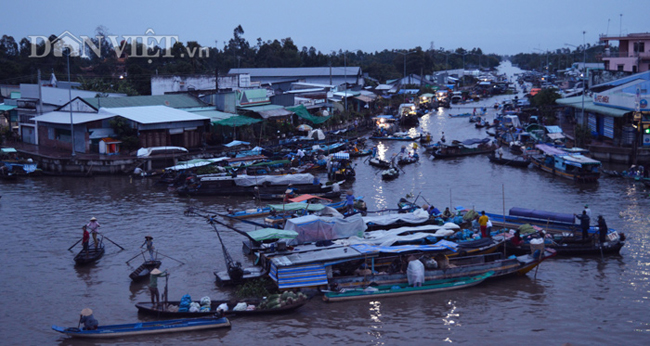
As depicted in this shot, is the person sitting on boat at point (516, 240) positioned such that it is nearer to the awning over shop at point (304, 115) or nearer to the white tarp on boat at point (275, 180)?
the white tarp on boat at point (275, 180)

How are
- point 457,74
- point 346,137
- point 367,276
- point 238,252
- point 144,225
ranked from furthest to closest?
point 457,74 < point 346,137 < point 144,225 < point 238,252 < point 367,276

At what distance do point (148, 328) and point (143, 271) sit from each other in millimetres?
3364

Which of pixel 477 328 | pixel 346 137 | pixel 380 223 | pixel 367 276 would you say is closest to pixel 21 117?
pixel 346 137

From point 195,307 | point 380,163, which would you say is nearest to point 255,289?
point 195,307

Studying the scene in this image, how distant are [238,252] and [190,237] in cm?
228

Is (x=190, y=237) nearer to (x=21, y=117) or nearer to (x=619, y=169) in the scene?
(x=619, y=169)

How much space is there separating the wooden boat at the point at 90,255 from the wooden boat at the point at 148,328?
177 inches

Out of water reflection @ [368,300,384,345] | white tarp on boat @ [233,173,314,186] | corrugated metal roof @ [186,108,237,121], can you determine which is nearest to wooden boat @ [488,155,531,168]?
white tarp on boat @ [233,173,314,186]

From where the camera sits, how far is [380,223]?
1648cm

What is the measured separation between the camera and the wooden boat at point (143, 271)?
45.8 ft

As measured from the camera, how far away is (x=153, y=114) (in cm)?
3139

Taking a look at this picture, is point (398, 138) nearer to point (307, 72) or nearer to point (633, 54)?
point (633, 54)

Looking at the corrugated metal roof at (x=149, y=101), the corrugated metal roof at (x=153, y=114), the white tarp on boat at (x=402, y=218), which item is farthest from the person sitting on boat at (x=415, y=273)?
the corrugated metal roof at (x=149, y=101)

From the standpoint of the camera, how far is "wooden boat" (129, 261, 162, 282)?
45.8 feet
